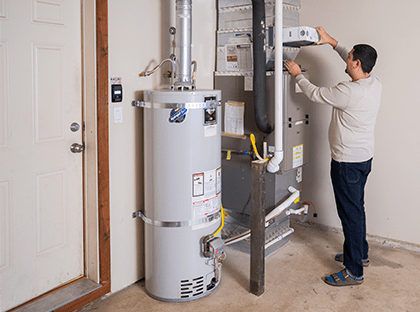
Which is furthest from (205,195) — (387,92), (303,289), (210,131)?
(387,92)

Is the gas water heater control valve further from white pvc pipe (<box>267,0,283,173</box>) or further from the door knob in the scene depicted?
the door knob

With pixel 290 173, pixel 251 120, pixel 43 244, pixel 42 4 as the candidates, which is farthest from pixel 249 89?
pixel 43 244

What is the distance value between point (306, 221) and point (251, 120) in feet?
4.42

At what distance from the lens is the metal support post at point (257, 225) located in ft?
9.07

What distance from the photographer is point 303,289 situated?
2.88 meters

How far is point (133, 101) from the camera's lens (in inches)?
106

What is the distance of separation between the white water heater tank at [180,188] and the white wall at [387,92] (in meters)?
1.47

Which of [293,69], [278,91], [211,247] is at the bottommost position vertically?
[211,247]

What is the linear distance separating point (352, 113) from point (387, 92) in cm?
84

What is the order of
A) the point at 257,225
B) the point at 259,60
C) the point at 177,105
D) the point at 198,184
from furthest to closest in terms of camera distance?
the point at 259,60 → the point at 257,225 → the point at 198,184 → the point at 177,105

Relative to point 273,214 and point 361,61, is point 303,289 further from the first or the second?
point 361,61

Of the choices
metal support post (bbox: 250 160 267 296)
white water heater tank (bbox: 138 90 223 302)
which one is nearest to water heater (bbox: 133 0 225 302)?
white water heater tank (bbox: 138 90 223 302)

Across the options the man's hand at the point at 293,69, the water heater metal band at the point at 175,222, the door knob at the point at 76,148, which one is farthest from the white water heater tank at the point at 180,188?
the man's hand at the point at 293,69

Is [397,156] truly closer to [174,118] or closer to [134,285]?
[174,118]
